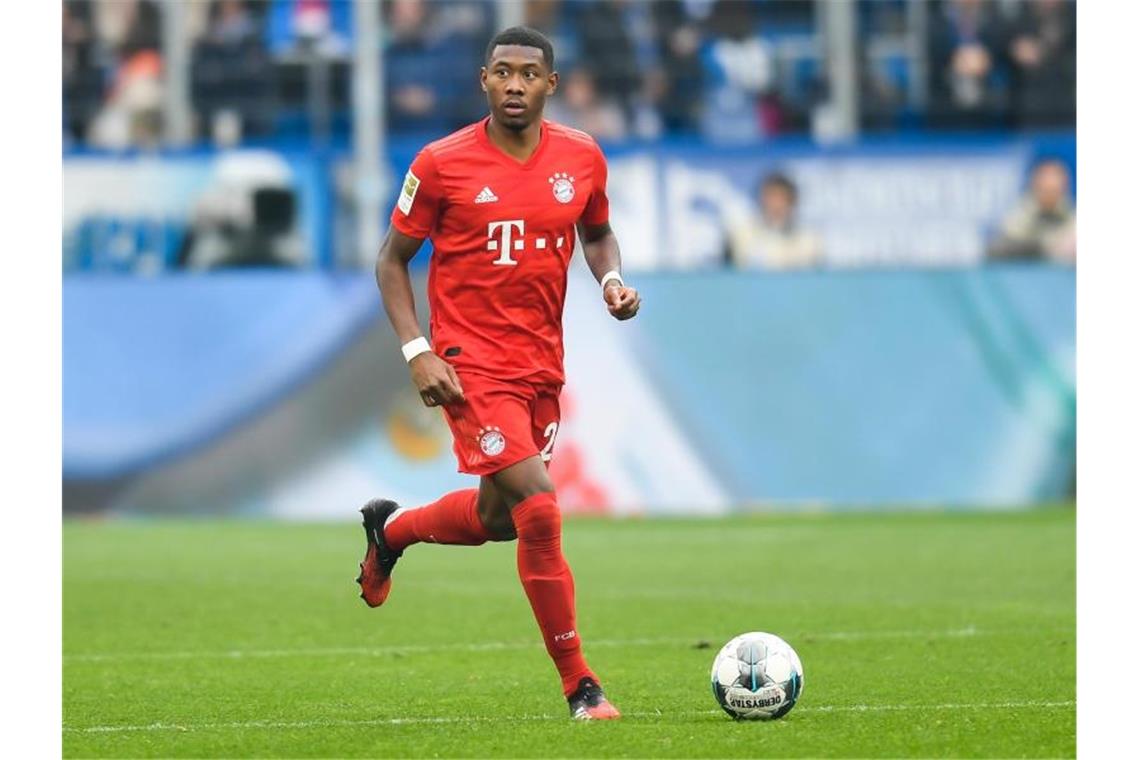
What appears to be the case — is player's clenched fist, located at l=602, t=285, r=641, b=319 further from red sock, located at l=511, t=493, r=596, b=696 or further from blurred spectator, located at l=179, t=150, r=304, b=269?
blurred spectator, located at l=179, t=150, r=304, b=269

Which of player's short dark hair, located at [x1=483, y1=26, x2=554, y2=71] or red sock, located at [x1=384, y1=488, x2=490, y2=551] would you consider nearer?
player's short dark hair, located at [x1=483, y1=26, x2=554, y2=71]

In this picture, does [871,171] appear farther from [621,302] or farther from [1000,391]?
[621,302]

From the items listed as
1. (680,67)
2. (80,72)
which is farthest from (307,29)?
(680,67)

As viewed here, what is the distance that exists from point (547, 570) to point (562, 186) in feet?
4.50

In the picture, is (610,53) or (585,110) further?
(610,53)

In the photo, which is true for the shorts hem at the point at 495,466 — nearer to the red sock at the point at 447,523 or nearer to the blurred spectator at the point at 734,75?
the red sock at the point at 447,523

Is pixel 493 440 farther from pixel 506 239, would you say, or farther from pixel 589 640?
pixel 589 640

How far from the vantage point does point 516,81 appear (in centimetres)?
767

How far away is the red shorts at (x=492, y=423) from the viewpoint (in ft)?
25.1

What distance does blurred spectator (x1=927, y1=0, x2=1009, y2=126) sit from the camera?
21.3m

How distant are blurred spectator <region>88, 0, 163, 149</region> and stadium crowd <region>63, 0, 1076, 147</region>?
0.8 inches

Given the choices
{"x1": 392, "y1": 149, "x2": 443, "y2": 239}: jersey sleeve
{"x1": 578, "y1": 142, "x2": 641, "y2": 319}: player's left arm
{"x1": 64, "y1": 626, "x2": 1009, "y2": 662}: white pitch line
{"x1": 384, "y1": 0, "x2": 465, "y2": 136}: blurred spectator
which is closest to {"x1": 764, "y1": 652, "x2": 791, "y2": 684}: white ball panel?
{"x1": 578, "y1": 142, "x2": 641, "y2": 319}: player's left arm

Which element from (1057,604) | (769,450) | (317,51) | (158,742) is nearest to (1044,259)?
(769,450)

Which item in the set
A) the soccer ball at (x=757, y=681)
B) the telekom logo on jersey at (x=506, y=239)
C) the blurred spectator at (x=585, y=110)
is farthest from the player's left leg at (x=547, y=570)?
the blurred spectator at (x=585, y=110)
